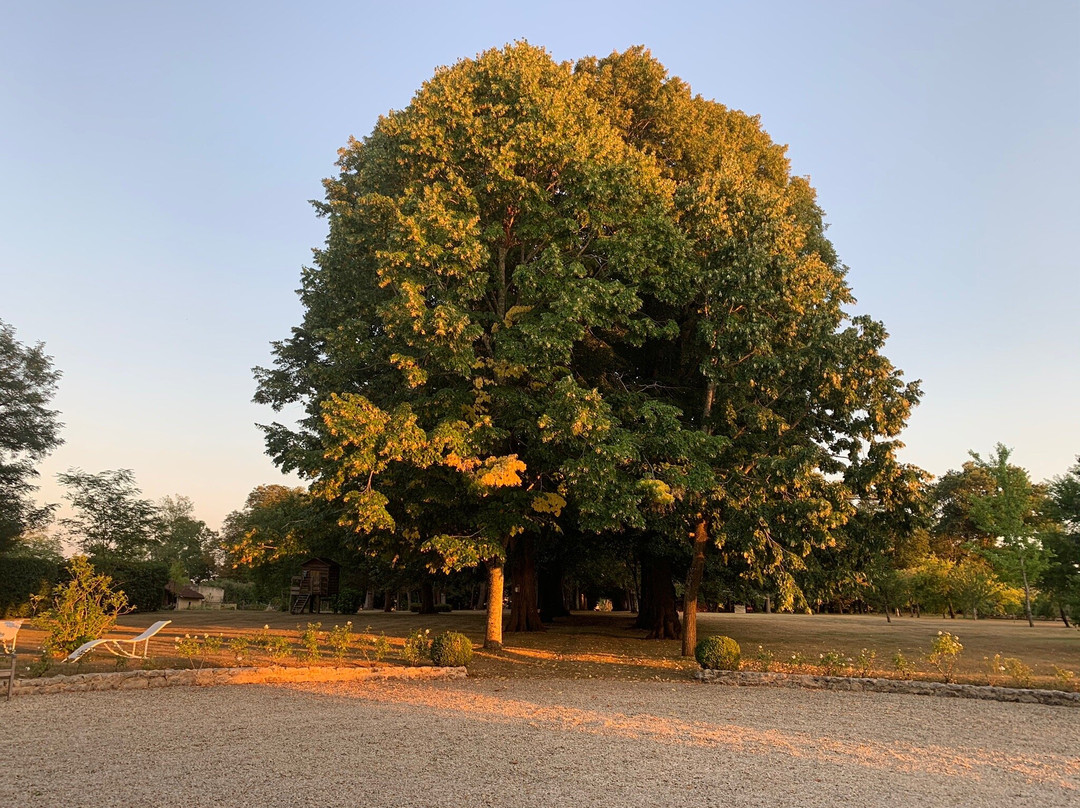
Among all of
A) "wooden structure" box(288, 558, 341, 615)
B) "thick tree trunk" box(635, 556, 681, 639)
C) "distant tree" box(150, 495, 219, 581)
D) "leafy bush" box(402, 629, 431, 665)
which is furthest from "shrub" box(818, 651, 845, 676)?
"distant tree" box(150, 495, 219, 581)

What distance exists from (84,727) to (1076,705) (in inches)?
597

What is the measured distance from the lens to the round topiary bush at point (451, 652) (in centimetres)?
1412

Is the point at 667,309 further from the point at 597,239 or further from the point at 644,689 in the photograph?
the point at 644,689

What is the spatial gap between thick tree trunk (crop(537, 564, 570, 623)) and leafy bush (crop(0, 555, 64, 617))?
844 inches

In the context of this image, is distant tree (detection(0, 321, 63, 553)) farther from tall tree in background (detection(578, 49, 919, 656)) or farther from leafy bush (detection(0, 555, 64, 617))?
tall tree in background (detection(578, 49, 919, 656))

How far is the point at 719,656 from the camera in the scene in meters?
13.8

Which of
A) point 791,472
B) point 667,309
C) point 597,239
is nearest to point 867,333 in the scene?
point 791,472

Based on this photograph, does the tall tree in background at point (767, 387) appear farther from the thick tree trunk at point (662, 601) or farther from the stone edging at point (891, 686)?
the thick tree trunk at point (662, 601)

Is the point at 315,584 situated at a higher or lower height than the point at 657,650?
higher

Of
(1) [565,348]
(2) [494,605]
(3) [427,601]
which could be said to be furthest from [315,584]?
(1) [565,348]

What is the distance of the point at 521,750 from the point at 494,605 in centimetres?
1026

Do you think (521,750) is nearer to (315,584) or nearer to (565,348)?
(565,348)

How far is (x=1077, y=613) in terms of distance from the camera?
922 inches

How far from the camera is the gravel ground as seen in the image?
234 inches
